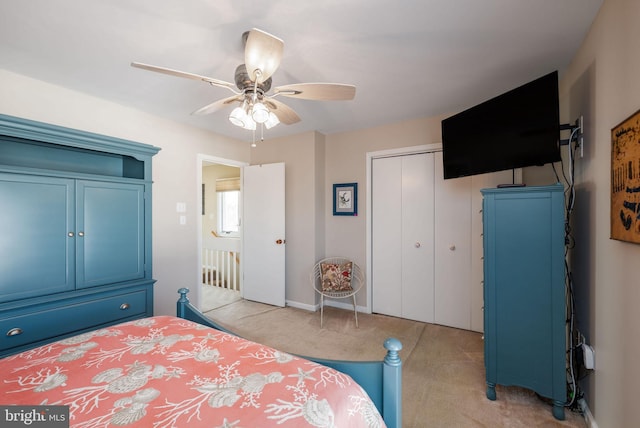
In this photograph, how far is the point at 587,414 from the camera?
1.68 meters

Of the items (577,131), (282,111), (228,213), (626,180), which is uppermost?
(282,111)

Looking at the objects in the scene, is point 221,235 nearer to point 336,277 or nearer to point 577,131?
point 336,277

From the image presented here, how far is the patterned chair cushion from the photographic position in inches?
131

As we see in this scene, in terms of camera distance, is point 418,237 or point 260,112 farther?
point 418,237

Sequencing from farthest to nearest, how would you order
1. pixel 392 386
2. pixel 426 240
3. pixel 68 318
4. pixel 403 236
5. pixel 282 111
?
1. pixel 403 236
2. pixel 426 240
3. pixel 68 318
4. pixel 282 111
5. pixel 392 386

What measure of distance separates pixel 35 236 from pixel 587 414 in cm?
380

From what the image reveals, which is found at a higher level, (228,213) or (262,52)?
(262,52)

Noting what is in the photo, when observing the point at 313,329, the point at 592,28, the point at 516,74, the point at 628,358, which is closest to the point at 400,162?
the point at 516,74

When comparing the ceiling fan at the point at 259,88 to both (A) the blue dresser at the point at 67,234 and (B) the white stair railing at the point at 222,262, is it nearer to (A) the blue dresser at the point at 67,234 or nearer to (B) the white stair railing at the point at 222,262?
(A) the blue dresser at the point at 67,234

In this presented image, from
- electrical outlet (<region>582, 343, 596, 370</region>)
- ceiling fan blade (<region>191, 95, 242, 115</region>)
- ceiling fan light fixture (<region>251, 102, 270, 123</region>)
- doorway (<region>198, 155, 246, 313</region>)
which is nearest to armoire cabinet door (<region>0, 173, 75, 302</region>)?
ceiling fan blade (<region>191, 95, 242, 115</region>)

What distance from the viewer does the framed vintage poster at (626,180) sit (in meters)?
1.13

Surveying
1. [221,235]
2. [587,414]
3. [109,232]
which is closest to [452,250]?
[587,414]

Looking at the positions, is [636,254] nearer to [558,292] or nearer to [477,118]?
[558,292]

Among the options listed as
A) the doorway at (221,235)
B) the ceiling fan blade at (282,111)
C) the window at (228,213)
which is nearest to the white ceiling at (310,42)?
the ceiling fan blade at (282,111)
